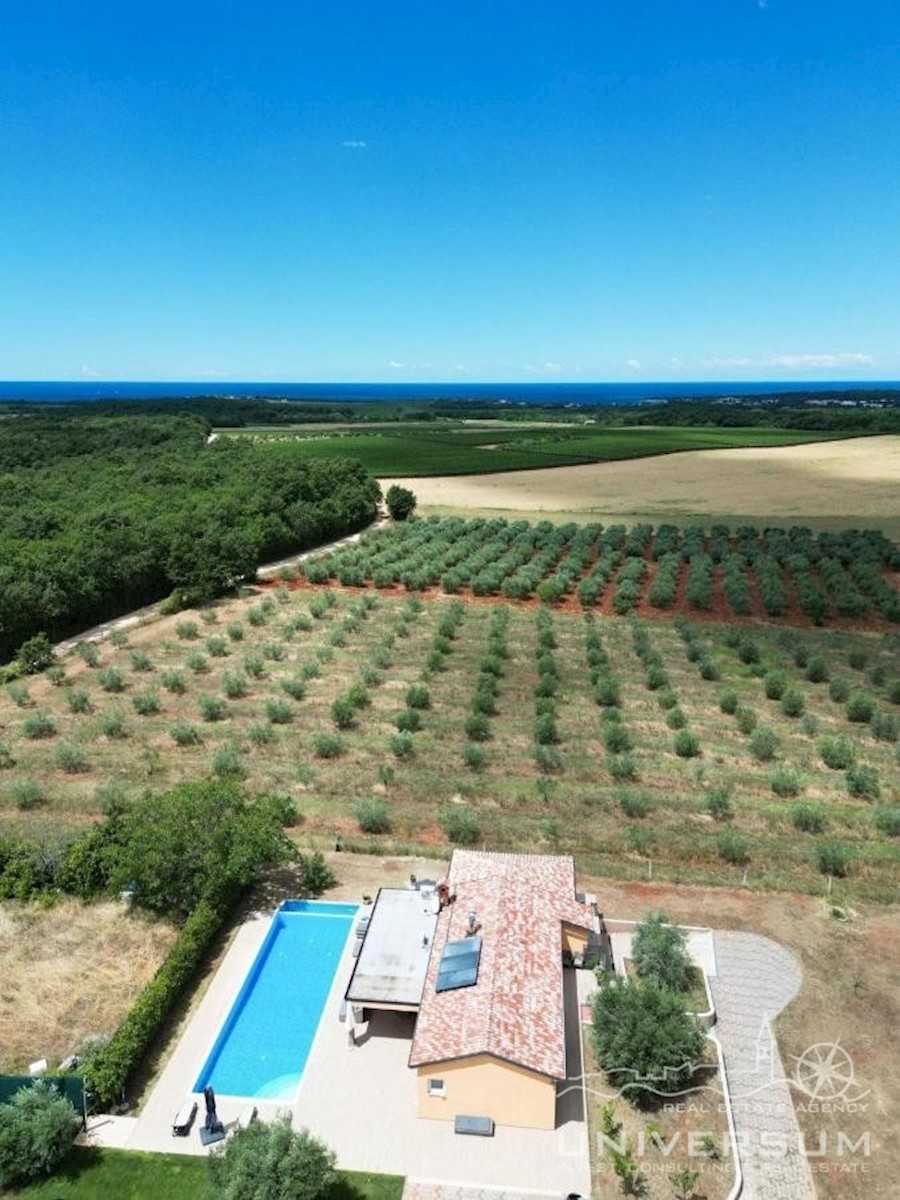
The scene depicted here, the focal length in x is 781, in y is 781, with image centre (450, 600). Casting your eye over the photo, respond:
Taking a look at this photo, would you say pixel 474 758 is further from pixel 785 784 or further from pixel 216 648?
pixel 216 648

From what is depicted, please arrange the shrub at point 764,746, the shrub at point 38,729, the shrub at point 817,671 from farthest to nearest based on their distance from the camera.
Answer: the shrub at point 817,671 < the shrub at point 38,729 < the shrub at point 764,746

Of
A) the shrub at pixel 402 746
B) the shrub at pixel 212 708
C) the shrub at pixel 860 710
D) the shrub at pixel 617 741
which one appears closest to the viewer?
the shrub at pixel 402 746

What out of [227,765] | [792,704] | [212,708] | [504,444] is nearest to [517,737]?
[227,765]

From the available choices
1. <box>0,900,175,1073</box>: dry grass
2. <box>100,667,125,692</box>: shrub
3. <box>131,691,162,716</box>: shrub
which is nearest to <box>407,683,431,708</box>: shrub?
<box>131,691,162,716</box>: shrub

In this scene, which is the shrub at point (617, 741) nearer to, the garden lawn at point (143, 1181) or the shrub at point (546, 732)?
the shrub at point (546, 732)

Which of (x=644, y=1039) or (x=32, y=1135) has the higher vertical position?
(x=644, y=1039)

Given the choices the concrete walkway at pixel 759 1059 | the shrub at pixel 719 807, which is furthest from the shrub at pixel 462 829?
the shrub at pixel 719 807

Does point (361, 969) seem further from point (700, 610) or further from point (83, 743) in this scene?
point (700, 610)
